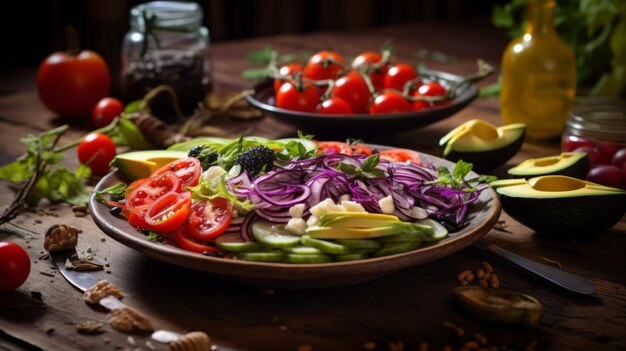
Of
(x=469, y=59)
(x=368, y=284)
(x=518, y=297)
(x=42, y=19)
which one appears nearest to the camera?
(x=518, y=297)

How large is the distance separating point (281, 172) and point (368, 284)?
0.29m

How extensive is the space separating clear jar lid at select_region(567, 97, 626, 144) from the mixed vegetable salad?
58 cm

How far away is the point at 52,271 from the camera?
170 centimetres

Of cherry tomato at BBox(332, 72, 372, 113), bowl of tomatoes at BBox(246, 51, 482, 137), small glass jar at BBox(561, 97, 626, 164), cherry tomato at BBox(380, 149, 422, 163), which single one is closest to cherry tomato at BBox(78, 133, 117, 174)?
bowl of tomatoes at BBox(246, 51, 482, 137)

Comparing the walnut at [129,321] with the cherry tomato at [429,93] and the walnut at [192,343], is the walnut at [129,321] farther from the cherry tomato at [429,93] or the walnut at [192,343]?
the cherry tomato at [429,93]

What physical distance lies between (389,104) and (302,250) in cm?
110

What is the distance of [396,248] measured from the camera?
1.47 m

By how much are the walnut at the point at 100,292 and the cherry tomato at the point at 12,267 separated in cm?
14

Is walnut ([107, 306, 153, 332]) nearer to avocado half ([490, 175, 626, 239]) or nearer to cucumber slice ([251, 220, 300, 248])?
cucumber slice ([251, 220, 300, 248])

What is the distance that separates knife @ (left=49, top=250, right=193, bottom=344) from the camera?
4.52 feet

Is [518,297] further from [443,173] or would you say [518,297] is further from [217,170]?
[217,170]

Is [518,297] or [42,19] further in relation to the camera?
[42,19]

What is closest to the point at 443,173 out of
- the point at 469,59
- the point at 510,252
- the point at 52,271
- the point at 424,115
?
the point at 510,252

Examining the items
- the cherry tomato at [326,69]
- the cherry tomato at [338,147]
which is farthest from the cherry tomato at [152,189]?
the cherry tomato at [326,69]
